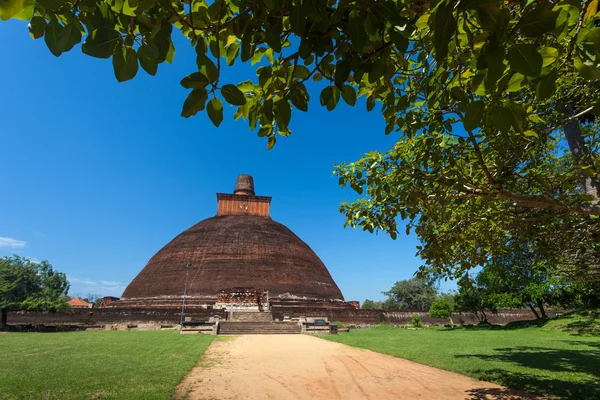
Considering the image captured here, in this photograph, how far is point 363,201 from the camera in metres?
5.07

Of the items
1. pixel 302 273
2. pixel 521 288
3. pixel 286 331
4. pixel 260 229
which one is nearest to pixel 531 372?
pixel 286 331

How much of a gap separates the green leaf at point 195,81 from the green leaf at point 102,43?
312mm

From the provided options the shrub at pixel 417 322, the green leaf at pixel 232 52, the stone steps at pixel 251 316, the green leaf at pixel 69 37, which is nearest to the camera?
the green leaf at pixel 69 37

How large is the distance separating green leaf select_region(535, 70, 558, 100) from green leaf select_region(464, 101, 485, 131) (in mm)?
226

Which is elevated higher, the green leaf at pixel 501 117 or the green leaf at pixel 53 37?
the green leaf at pixel 53 37

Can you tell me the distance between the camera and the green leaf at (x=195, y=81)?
1.45m

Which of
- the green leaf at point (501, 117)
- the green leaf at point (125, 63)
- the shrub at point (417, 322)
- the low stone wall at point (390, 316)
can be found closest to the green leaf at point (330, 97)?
the green leaf at point (501, 117)

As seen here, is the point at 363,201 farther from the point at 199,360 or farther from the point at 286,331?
the point at 286,331

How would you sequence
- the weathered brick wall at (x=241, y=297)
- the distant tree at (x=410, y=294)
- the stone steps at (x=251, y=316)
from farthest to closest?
1. the distant tree at (x=410, y=294)
2. the weathered brick wall at (x=241, y=297)
3. the stone steps at (x=251, y=316)

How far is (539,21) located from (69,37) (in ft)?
6.23

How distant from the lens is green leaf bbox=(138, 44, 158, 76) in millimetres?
1404

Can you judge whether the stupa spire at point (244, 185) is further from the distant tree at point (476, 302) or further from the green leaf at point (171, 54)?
the green leaf at point (171, 54)

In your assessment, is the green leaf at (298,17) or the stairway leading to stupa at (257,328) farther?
the stairway leading to stupa at (257,328)

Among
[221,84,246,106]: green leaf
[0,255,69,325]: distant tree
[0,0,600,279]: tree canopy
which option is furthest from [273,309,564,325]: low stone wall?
[221,84,246,106]: green leaf
